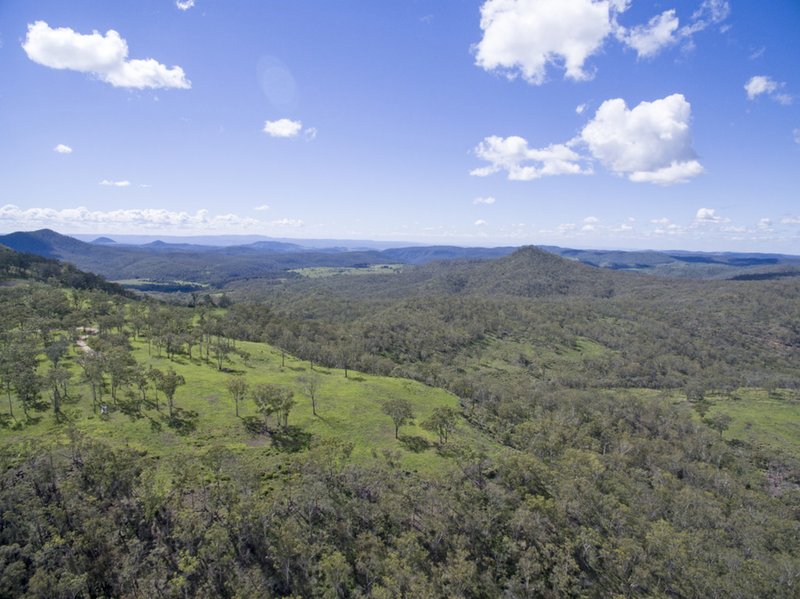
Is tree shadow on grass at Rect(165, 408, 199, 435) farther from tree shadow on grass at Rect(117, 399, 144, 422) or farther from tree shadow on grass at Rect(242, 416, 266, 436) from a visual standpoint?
tree shadow on grass at Rect(242, 416, 266, 436)

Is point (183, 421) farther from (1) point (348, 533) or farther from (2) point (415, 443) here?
(2) point (415, 443)

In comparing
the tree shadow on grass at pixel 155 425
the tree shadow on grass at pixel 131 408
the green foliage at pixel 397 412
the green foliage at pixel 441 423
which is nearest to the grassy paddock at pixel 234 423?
the tree shadow on grass at pixel 155 425

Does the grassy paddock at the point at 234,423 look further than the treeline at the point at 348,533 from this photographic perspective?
Yes

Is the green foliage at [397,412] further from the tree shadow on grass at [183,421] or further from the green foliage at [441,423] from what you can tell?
the tree shadow on grass at [183,421]

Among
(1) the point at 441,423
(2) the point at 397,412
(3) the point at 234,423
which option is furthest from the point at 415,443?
(3) the point at 234,423

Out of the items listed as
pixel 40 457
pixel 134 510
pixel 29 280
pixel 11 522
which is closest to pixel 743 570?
pixel 134 510

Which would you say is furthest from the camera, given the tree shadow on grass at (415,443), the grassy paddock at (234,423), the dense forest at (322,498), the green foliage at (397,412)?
the green foliage at (397,412)
